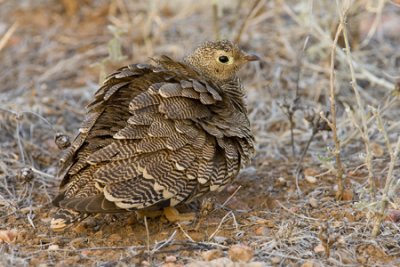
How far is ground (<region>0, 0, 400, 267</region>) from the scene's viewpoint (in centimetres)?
405

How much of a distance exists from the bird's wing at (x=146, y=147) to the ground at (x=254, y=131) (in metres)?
0.27

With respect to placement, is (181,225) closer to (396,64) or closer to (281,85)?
(281,85)

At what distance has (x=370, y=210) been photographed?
4.05m

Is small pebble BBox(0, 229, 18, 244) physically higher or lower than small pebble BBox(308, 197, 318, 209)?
lower

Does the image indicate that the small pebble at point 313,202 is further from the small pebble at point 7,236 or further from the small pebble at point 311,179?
the small pebble at point 7,236

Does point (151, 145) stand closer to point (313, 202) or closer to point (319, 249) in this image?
point (319, 249)

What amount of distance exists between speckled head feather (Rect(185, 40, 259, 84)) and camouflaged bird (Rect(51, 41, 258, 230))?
0.40m

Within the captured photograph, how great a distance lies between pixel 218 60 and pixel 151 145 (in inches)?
48.2

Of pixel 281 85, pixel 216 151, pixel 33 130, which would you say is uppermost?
pixel 281 85

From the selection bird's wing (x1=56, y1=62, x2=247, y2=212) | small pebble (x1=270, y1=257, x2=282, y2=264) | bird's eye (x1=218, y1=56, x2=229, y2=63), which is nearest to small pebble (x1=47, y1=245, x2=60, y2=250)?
bird's wing (x1=56, y1=62, x2=247, y2=212)

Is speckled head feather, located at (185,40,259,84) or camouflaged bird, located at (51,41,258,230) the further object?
speckled head feather, located at (185,40,259,84)

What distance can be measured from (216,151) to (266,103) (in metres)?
2.27

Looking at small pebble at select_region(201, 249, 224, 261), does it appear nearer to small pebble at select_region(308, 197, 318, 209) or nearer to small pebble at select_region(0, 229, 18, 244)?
small pebble at select_region(308, 197, 318, 209)

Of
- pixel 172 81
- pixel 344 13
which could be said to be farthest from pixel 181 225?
pixel 344 13
